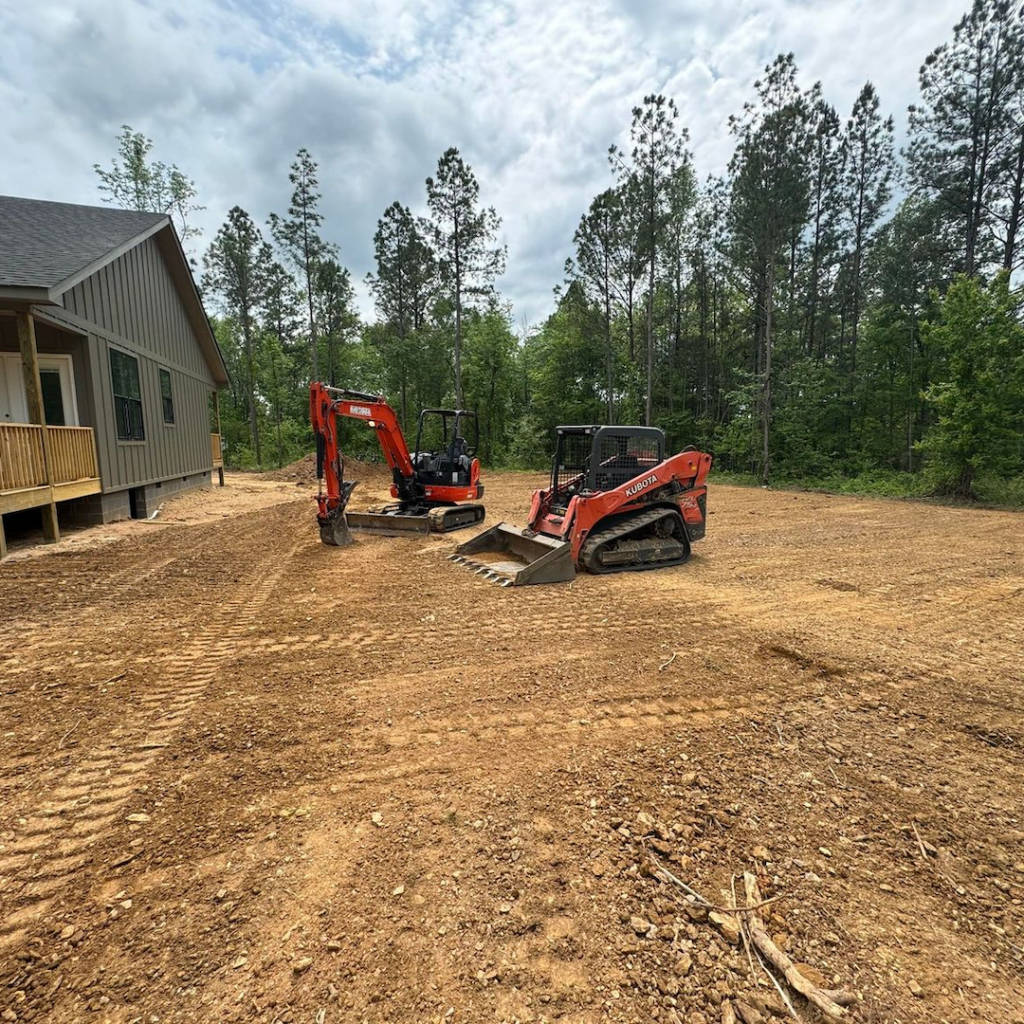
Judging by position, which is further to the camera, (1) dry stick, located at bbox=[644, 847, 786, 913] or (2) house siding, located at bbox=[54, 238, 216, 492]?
(2) house siding, located at bbox=[54, 238, 216, 492]

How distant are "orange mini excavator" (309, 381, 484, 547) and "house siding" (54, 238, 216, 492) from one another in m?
4.66

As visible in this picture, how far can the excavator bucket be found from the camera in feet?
19.9

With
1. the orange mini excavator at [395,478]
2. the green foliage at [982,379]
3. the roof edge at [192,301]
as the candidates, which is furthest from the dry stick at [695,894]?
the green foliage at [982,379]

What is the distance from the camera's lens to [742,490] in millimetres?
18312

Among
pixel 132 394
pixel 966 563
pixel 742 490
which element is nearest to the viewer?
pixel 966 563

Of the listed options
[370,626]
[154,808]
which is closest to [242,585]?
[370,626]

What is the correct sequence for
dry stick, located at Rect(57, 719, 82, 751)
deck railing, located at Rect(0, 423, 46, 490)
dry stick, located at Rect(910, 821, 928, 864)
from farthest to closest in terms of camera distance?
1. deck railing, located at Rect(0, 423, 46, 490)
2. dry stick, located at Rect(57, 719, 82, 751)
3. dry stick, located at Rect(910, 821, 928, 864)

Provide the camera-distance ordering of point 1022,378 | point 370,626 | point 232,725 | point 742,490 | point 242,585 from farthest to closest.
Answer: point 742,490 → point 1022,378 → point 242,585 → point 370,626 → point 232,725

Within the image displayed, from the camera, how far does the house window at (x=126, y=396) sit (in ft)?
34.8

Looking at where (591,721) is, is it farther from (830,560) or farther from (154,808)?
(830,560)

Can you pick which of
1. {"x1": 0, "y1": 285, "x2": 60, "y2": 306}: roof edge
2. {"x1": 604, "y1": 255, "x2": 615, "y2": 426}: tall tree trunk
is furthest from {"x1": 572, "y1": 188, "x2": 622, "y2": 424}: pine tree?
{"x1": 0, "y1": 285, "x2": 60, "y2": 306}: roof edge

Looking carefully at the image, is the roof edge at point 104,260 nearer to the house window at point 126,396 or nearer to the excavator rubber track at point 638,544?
the house window at point 126,396

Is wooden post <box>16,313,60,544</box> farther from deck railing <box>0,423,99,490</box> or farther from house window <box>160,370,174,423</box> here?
house window <box>160,370,174,423</box>

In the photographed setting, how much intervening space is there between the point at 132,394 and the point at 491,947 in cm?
1330
